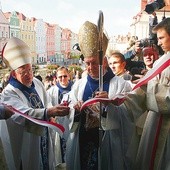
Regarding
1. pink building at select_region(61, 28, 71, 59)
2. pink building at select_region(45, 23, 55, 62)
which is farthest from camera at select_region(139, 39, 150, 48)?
pink building at select_region(61, 28, 71, 59)

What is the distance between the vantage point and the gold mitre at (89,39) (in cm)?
376

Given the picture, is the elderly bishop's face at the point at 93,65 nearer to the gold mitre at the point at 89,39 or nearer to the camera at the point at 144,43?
the gold mitre at the point at 89,39

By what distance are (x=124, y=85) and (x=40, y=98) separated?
110cm

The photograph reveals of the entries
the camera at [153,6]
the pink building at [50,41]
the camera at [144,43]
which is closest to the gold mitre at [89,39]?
→ the camera at [153,6]

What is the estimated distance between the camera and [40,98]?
4.16 meters

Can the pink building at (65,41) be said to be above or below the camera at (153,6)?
above

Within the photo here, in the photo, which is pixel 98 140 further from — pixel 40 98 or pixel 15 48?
pixel 15 48

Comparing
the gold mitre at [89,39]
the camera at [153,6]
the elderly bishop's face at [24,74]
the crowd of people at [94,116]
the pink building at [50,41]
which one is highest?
the pink building at [50,41]

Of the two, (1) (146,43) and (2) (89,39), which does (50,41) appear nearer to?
(1) (146,43)

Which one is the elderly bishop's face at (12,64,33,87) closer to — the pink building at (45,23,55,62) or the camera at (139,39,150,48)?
the camera at (139,39,150,48)

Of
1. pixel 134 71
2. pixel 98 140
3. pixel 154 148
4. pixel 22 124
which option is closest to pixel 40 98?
pixel 22 124

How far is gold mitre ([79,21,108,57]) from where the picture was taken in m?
3.76

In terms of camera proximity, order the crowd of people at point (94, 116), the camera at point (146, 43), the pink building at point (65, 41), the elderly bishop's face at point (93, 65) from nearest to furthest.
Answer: the crowd of people at point (94, 116), the elderly bishop's face at point (93, 65), the camera at point (146, 43), the pink building at point (65, 41)

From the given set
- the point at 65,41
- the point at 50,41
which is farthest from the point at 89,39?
the point at 65,41
